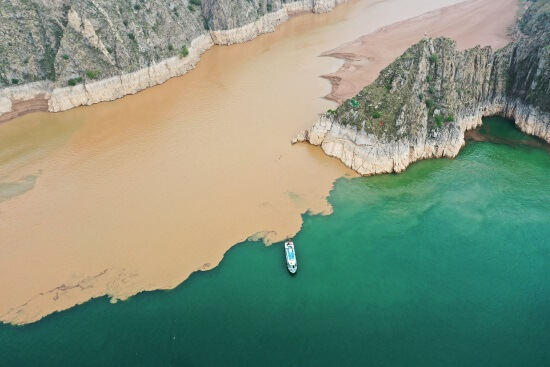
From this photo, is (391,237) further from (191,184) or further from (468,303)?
(191,184)

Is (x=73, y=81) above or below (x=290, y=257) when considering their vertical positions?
above

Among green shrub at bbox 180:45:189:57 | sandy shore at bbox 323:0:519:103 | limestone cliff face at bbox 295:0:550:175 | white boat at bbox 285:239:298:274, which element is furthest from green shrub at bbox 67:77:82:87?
white boat at bbox 285:239:298:274

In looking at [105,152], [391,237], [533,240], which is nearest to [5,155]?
[105,152]

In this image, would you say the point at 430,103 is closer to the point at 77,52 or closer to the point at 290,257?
the point at 290,257

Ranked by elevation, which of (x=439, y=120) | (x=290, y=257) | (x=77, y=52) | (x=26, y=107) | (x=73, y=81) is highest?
(x=77, y=52)

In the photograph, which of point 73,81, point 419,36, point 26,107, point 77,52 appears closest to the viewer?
point 73,81

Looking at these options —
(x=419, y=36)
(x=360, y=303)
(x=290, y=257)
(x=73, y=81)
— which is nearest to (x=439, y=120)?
(x=290, y=257)

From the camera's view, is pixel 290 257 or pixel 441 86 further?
pixel 441 86
